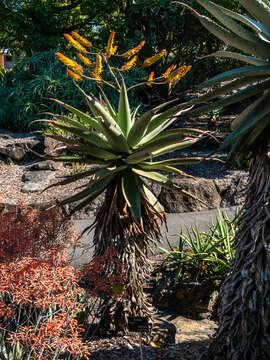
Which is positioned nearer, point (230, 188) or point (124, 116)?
point (124, 116)

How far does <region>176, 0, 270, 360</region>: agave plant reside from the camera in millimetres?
2105

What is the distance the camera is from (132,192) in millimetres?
3076

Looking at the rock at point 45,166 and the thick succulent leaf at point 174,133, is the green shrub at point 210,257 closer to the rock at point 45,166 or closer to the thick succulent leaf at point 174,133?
the thick succulent leaf at point 174,133

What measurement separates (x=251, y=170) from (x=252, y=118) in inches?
16.5

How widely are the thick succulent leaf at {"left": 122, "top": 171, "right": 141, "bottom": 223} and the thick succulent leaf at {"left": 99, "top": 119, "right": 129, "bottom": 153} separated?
215 millimetres

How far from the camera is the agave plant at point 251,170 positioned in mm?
2105

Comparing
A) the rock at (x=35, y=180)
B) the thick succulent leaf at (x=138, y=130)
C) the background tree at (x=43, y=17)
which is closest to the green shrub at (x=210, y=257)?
the thick succulent leaf at (x=138, y=130)

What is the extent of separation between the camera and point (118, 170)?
304 cm

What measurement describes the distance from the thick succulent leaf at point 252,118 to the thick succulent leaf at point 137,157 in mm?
835

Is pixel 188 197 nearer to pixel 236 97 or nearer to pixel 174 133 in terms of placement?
pixel 174 133

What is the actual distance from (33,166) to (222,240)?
581cm

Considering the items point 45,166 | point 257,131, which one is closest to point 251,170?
point 257,131

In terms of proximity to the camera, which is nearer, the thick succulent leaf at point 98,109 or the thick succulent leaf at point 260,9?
the thick succulent leaf at point 260,9

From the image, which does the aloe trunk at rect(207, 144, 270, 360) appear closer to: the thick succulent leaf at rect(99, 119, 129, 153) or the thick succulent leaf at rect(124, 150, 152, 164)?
the thick succulent leaf at rect(124, 150, 152, 164)
